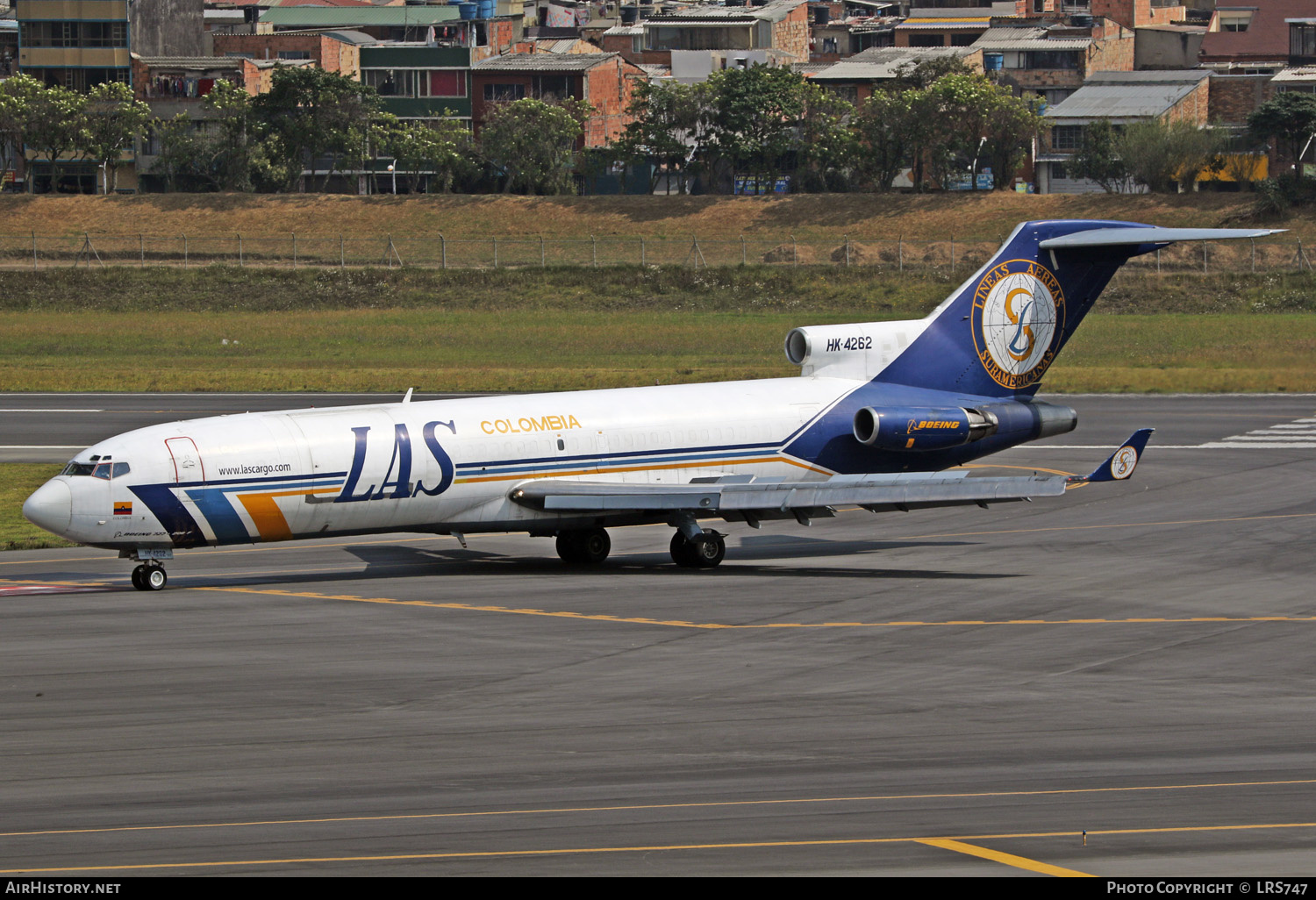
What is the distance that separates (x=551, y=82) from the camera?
155 meters

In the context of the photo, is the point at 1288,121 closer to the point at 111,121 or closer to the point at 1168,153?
the point at 1168,153

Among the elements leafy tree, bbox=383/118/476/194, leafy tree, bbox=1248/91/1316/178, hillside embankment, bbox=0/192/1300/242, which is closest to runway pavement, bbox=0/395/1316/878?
hillside embankment, bbox=0/192/1300/242

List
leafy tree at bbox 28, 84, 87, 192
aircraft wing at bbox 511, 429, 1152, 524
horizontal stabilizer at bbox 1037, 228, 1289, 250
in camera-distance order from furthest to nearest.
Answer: leafy tree at bbox 28, 84, 87, 192
horizontal stabilizer at bbox 1037, 228, 1289, 250
aircraft wing at bbox 511, 429, 1152, 524

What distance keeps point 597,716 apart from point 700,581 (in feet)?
37.0

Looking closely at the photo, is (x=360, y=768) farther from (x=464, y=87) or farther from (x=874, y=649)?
(x=464, y=87)

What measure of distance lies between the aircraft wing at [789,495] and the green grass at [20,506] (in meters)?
12.1

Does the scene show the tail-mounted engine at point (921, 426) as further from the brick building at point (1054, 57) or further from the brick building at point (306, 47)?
the brick building at point (1054, 57)

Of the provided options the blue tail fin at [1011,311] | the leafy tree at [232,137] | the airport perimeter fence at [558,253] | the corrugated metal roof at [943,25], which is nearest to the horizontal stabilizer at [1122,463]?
the blue tail fin at [1011,311]

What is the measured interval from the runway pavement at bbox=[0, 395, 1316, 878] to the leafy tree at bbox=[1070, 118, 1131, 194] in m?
100

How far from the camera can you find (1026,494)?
105 feet

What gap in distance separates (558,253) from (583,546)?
8337 centimetres

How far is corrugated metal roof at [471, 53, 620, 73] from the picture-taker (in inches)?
6029

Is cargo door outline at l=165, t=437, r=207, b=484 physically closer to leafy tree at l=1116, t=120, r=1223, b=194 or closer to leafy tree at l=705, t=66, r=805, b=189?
leafy tree at l=705, t=66, r=805, b=189

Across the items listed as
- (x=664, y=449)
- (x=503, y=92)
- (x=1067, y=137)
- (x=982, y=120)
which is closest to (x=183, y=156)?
(x=503, y=92)
